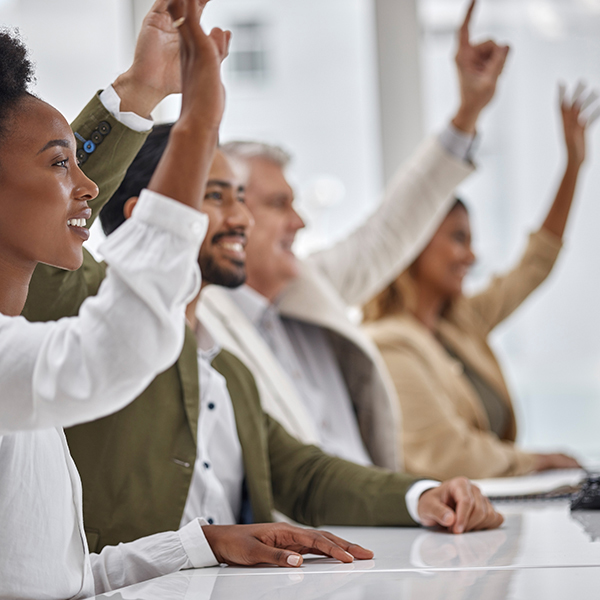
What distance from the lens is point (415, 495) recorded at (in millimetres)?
1067

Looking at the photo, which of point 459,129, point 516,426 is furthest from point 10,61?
point 516,426

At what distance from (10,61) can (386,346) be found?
5.34 ft

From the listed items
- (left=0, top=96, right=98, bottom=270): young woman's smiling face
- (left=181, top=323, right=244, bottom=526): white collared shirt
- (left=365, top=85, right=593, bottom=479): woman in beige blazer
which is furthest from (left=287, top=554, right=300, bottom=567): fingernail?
(left=365, top=85, right=593, bottom=479): woman in beige blazer

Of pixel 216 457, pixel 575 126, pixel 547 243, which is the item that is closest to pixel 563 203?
pixel 547 243

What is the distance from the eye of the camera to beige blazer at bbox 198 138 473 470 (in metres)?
1.50

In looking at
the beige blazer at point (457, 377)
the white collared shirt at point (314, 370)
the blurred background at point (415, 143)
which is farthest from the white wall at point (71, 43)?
the blurred background at point (415, 143)

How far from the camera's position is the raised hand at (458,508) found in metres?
0.98

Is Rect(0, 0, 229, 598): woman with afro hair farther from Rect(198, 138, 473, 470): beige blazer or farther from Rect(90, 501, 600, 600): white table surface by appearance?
Rect(198, 138, 473, 470): beige blazer

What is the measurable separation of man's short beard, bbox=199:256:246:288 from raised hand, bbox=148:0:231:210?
436 mm

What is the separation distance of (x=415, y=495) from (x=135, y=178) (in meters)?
0.55

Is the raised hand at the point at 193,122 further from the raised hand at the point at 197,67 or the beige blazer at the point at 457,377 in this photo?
the beige blazer at the point at 457,377

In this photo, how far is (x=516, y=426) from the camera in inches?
97.8

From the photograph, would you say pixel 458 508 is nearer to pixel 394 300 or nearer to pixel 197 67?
pixel 197 67

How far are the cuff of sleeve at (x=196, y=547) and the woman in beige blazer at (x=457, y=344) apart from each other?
1216 mm
